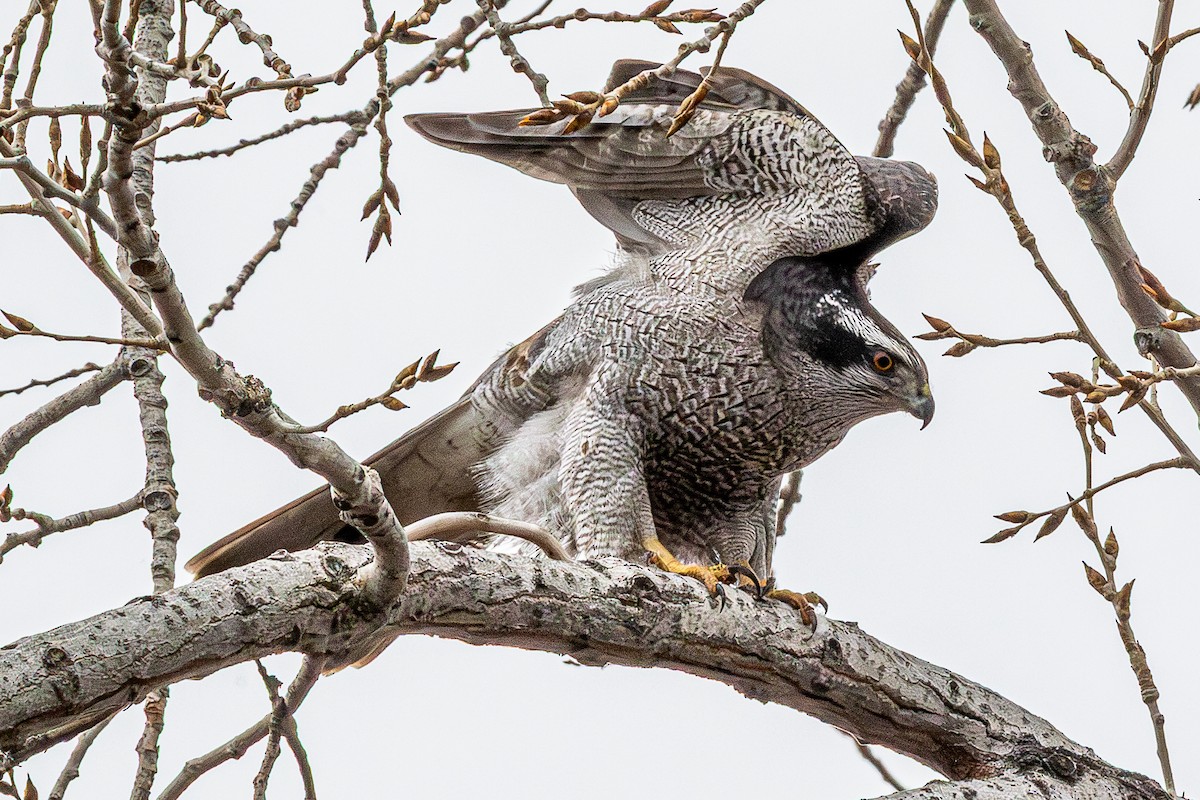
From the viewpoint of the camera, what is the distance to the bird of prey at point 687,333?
4270 mm

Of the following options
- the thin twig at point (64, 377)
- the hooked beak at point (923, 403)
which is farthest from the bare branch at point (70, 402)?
the hooked beak at point (923, 403)

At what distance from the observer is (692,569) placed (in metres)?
3.68

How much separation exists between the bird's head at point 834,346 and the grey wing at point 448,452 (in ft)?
2.66

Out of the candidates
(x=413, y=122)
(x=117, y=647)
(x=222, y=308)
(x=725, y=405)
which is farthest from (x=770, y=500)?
(x=117, y=647)

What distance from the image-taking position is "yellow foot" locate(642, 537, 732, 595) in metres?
3.38

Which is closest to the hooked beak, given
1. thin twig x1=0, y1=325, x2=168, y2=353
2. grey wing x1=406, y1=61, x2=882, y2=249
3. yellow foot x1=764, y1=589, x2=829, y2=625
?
Result: grey wing x1=406, y1=61, x2=882, y2=249

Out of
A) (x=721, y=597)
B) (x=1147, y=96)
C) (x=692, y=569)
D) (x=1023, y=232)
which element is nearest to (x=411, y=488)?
(x=692, y=569)

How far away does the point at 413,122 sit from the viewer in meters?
4.37

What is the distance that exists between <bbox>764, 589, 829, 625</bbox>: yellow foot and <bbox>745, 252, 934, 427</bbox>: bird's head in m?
0.88

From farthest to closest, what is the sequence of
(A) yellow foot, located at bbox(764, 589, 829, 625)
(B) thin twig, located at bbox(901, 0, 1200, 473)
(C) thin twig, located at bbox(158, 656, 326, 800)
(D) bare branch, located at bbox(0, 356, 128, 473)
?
(D) bare branch, located at bbox(0, 356, 128, 473) → (A) yellow foot, located at bbox(764, 589, 829, 625) → (C) thin twig, located at bbox(158, 656, 326, 800) → (B) thin twig, located at bbox(901, 0, 1200, 473)

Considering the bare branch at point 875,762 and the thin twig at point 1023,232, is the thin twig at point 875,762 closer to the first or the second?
the bare branch at point 875,762

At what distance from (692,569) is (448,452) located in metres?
1.30

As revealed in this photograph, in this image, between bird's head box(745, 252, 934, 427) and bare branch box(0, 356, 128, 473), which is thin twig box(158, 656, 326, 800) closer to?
bare branch box(0, 356, 128, 473)

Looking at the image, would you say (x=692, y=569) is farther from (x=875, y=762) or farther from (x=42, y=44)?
(x=42, y=44)
